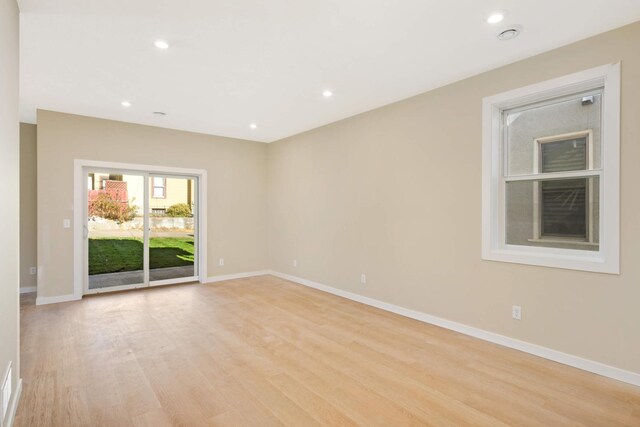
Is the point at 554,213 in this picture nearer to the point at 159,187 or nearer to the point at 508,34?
the point at 508,34

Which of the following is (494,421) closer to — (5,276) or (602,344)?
(602,344)

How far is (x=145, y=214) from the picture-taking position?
5.68m

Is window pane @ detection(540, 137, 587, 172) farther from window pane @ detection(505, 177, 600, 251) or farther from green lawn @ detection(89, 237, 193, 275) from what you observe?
green lawn @ detection(89, 237, 193, 275)

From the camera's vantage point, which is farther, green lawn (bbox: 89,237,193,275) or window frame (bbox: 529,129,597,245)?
green lawn (bbox: 89,237,193,275)

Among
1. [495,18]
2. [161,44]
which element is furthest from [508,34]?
[161,44]

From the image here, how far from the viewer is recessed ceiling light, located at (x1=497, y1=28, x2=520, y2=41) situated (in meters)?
2.66

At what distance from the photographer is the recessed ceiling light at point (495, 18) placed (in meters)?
2.46

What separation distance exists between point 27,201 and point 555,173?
753cm

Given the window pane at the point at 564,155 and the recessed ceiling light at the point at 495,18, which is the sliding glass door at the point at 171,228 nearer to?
the recessed ceiling light at the point at 495,18

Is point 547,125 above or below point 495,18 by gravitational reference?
below

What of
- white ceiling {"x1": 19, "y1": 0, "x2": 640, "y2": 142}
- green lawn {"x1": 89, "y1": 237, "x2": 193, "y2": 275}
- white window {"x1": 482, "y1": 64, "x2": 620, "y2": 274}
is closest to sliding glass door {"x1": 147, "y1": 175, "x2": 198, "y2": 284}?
green lawn {"x1": 89, "y1": 237, "x2": 193, "y2": 275}

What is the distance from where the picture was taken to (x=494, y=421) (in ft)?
6.95

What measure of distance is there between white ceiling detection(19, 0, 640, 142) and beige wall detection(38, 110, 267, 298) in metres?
0.62

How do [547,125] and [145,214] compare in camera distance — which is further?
[145,214]
